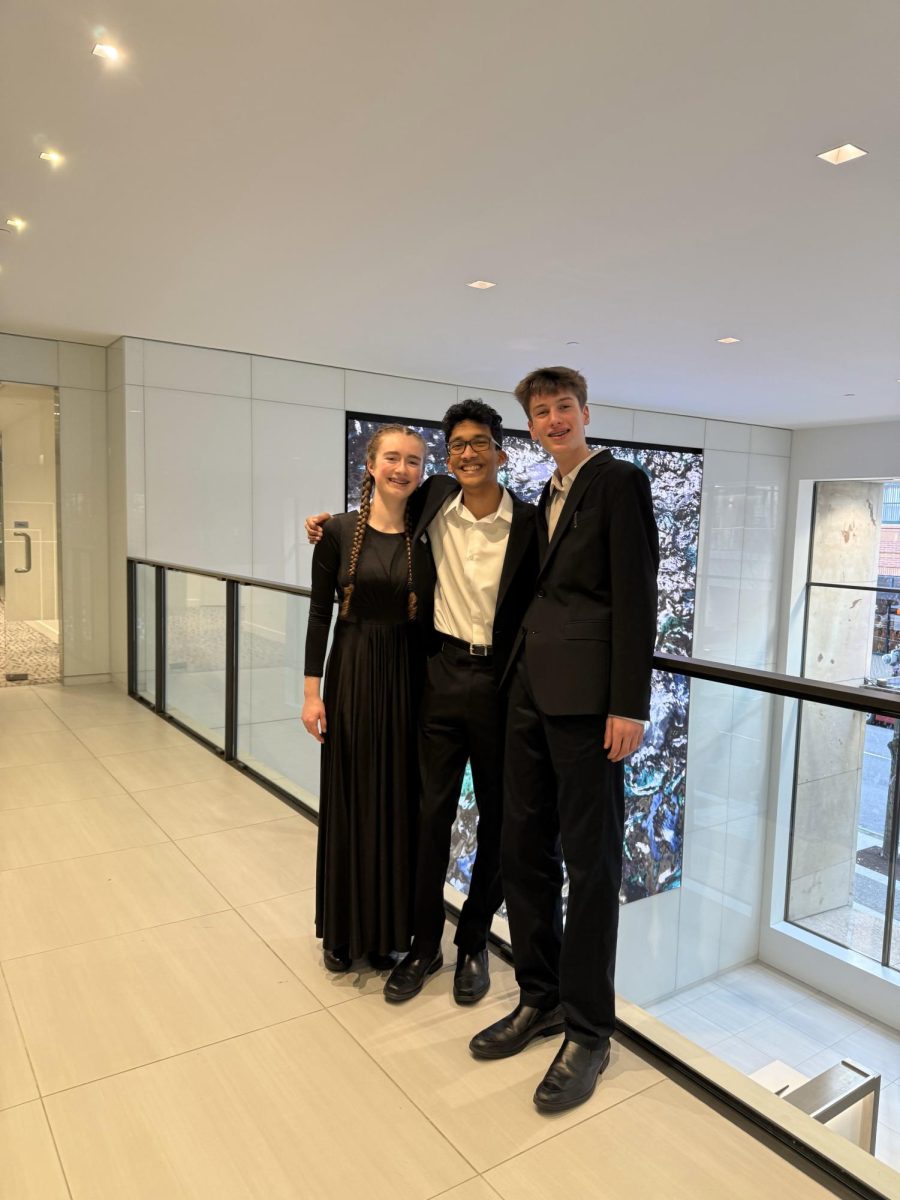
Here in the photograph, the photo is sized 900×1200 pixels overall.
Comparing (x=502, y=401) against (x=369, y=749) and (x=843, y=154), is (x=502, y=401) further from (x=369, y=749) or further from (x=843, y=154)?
(x=369, y=749)

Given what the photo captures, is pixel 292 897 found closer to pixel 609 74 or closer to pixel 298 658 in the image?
pixel 298 658

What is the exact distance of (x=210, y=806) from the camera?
160 inches

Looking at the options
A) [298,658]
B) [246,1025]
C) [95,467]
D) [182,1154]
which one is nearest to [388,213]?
[298,658]

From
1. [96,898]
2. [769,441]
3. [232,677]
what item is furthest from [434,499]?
[769,441]

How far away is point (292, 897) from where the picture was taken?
3.10 meters

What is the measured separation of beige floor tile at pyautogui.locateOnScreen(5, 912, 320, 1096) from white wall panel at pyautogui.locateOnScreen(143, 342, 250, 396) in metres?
5.19

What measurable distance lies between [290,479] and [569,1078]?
649cm

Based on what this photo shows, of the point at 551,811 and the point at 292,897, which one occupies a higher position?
the point at 551,811

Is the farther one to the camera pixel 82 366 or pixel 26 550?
pixel 26 550

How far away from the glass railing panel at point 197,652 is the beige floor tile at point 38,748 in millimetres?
712

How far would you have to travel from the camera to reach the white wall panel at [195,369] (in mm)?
6852

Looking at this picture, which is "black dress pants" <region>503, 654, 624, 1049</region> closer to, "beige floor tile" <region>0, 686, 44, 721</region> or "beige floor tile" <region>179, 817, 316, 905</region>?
"beige floor tile" <region>179, 817, 316, 905</region>

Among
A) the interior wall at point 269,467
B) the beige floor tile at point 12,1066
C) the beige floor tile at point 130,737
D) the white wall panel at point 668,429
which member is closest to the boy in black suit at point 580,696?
the interior wall at point 269,467

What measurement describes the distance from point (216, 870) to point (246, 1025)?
1.10 metres
